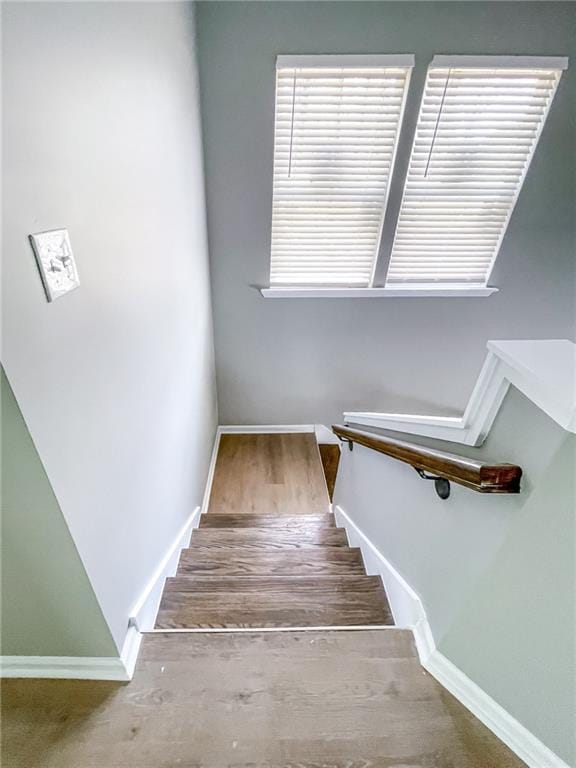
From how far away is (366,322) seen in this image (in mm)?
3166

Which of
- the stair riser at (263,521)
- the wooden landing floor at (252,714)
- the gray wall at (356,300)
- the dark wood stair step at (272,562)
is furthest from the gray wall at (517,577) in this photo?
the gray wall at (356,300)

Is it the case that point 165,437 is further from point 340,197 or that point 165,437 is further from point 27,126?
point 340,197

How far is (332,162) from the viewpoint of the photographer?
8.34 feet

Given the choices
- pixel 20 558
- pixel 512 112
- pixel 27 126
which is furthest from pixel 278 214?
pixel 20 558

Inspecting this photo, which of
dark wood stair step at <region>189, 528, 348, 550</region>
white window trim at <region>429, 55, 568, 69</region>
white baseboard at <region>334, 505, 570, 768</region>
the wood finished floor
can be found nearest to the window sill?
white window trim at <region>429, 55, 568, 69</region>

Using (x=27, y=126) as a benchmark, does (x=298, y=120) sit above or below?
above

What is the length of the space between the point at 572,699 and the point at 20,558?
1117 millimetres

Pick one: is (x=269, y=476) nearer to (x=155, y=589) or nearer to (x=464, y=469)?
(x=155, y=589)

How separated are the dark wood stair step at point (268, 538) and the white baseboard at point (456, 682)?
496 mm

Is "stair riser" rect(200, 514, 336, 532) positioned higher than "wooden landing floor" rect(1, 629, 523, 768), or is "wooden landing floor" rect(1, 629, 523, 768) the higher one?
"wooden landing floor" rect(1, 629, 523, 768)

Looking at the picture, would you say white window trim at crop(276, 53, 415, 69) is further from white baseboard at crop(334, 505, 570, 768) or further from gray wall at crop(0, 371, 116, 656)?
white baseboard at crop(334, 505, 570, 768)

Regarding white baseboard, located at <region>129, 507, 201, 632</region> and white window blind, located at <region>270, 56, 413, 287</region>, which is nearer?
white baseboard, located at <region>129, 507, 201, 632</region>

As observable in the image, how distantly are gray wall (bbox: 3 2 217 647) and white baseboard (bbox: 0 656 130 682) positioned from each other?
0.11 meters

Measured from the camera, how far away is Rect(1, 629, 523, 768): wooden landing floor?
93 cm
